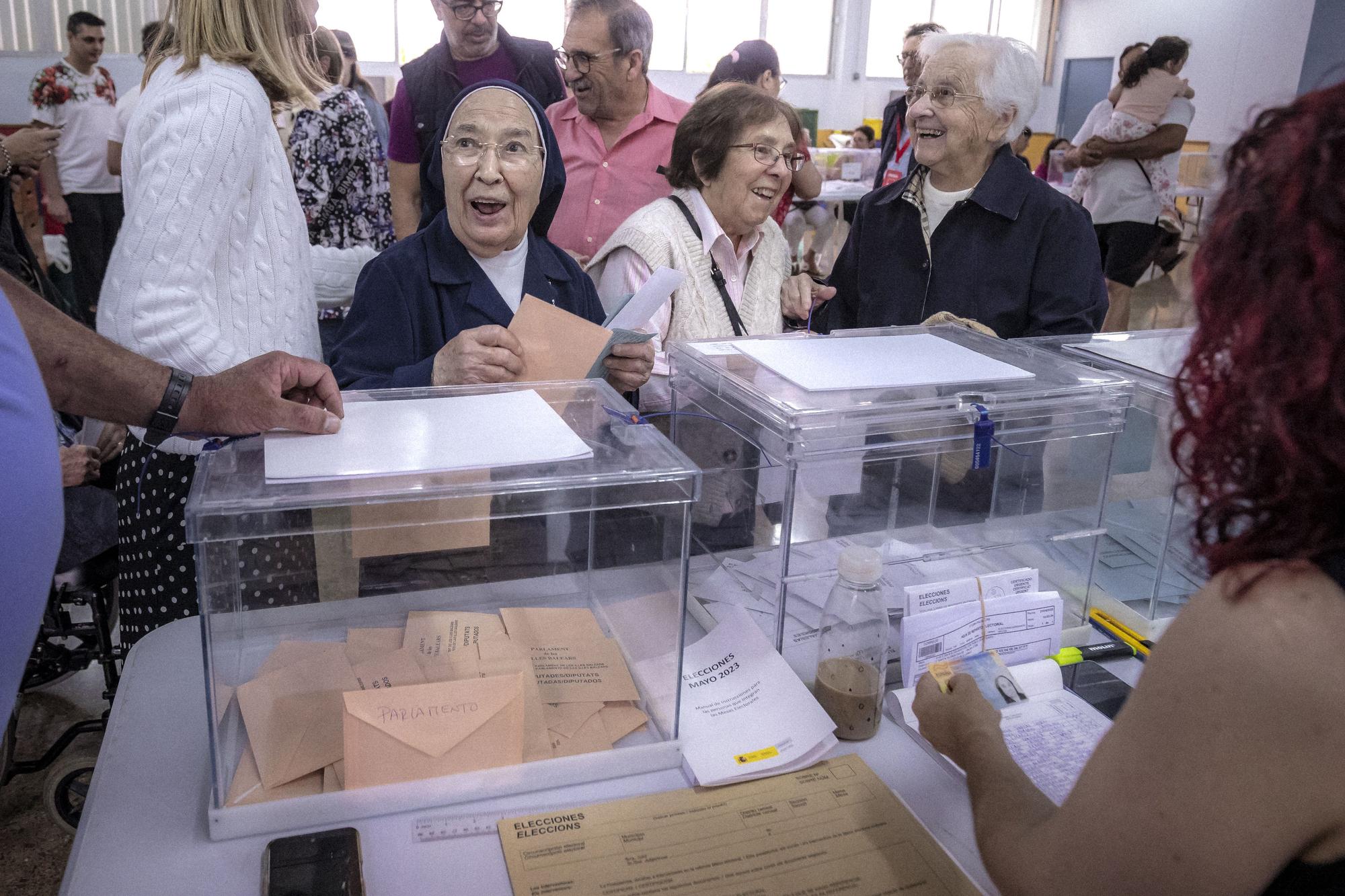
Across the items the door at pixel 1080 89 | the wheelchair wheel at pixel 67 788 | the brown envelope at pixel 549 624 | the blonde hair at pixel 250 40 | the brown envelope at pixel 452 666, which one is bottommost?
the wheelchair wheel at pixel 67 788

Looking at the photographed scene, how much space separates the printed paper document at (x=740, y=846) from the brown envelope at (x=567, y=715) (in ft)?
0.30

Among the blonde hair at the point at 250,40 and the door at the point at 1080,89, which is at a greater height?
the door at the point at 1080,89

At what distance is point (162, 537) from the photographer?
1.64m

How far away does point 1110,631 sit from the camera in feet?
4.47

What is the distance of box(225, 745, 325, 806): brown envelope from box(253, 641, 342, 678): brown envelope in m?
0.10

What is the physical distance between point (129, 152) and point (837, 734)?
4.35ft

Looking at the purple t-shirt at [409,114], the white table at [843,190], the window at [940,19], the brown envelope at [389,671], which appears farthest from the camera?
the window at [940,19]

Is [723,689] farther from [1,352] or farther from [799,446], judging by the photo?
[1,352]

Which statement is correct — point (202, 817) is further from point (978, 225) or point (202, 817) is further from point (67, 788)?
point (978, 225)

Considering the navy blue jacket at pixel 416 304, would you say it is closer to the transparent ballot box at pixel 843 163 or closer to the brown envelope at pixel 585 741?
the brown envelope at pixel 585 741

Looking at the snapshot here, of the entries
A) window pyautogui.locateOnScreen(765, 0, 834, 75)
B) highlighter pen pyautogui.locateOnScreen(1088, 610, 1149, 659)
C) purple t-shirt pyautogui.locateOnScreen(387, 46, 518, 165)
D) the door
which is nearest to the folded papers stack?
highlighter pen pyautogui.locateOnScreen(1088, 610, 1149, 659)

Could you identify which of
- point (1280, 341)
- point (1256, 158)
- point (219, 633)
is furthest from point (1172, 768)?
point (219, 633)

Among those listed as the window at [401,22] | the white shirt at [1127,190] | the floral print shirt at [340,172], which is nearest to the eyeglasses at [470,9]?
the floral print shirt at [340,172]

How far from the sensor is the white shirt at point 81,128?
18.6 ft
